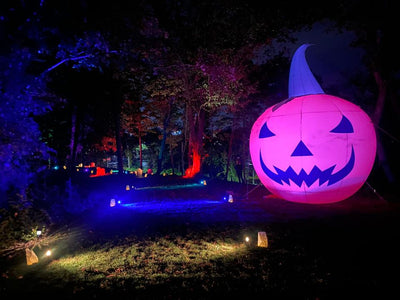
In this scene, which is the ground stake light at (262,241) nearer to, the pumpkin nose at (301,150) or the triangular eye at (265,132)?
the pumpkin nose at (301,150)

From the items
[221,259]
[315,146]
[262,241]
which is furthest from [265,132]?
[221,259]

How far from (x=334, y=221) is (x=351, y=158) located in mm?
1752

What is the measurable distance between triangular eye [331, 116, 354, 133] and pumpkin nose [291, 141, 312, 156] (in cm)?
78

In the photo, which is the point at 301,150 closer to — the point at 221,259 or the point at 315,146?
the point at 315,146

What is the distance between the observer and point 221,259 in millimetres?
4543

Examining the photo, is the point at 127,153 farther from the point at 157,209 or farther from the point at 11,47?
the point at 11,47

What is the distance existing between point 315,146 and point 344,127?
89 cm

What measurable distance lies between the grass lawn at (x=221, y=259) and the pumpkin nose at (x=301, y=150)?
1865 mm

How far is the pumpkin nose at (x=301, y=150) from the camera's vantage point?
Result: 610 cm

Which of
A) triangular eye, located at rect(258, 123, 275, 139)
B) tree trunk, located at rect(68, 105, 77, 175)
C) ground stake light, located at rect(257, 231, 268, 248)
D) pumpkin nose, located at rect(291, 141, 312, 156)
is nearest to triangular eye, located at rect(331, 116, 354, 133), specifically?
pumpkin nose, located at rect(291, 141, 312, 156)

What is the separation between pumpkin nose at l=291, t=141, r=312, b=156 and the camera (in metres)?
6.10

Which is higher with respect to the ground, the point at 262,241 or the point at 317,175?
the point at 317,175

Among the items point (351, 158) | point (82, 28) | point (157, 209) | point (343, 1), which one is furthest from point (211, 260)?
point (343, 1)

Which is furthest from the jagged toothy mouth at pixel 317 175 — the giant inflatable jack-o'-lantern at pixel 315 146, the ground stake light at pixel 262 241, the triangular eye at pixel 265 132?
the ground stake light at pixel 262 241
